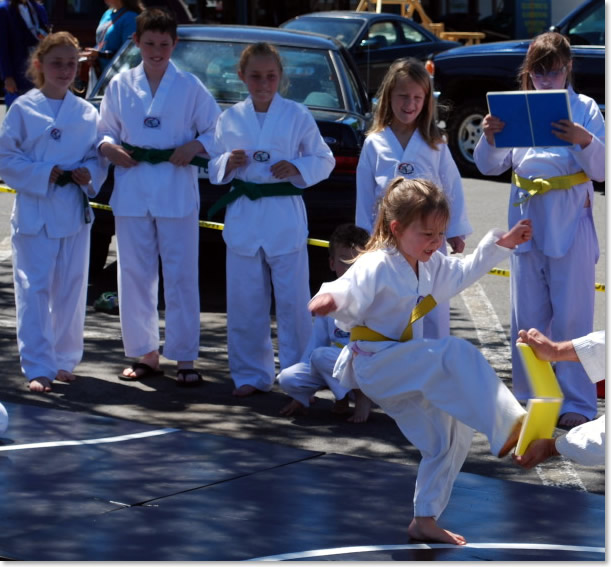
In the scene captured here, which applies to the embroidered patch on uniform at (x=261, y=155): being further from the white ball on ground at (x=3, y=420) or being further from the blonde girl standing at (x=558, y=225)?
the white ball on ground at (x=3, y=420)

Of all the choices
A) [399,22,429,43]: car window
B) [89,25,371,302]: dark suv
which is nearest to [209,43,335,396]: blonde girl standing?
[89,25,371,302]: dark suv

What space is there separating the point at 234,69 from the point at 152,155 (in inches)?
104

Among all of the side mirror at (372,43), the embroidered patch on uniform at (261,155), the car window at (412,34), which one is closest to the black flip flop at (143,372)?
the embroidered patch on uniform at (261,155)

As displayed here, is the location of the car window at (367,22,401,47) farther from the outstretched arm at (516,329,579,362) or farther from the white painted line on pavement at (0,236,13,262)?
the outstretched arm at (516,329,579,362)

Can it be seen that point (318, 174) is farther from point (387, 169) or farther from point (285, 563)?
point (285, 563)

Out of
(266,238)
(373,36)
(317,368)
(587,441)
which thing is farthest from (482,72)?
(587,441)

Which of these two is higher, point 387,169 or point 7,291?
point 387,169

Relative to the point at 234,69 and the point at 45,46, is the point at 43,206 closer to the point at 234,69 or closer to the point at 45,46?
the point at 45,46

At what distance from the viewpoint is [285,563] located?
465 centimetres

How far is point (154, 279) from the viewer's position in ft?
25.4

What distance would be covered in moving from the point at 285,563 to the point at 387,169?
2.96m

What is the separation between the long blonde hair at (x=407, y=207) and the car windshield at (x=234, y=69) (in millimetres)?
4787

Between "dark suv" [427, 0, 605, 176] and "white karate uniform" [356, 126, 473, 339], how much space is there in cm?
789

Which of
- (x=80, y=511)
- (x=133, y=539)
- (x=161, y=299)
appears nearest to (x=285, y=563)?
(x=133, y=539)
